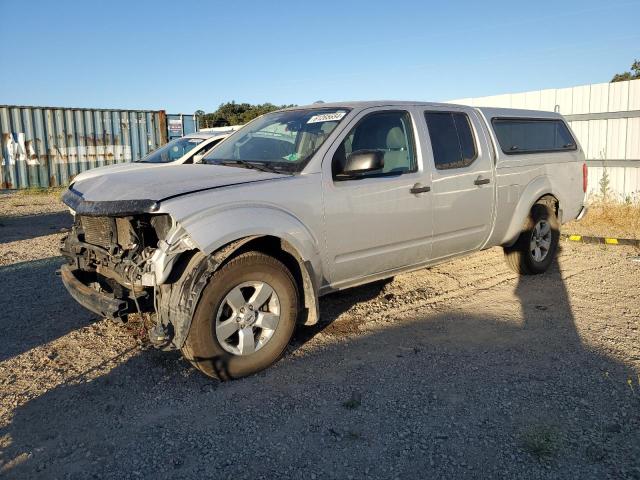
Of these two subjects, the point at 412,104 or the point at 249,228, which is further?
the point at 412,104

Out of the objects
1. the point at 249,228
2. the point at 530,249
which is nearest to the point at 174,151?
the point at 530,249

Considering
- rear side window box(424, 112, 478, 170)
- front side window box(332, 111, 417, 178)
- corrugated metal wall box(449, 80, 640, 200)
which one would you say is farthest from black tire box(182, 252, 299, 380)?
corrugated metal wall box(449, 80, 640, 200)

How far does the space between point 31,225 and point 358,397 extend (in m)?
9.53

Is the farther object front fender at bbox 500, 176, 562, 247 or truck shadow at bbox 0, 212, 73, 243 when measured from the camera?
truck shadow at bbox 0, 212, 73, 243


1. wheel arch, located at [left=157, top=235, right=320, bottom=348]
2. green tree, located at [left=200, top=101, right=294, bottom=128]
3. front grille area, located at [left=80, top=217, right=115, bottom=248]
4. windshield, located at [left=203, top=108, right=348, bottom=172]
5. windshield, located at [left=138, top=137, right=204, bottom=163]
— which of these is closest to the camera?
wheel arch, located at [left=157, top=235, right=320, bottom=348]

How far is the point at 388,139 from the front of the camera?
475cm

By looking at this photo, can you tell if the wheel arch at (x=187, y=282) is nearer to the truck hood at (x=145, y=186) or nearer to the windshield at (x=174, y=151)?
the truck hood at (x=145, y=186)

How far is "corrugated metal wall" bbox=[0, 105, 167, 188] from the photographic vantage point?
650 inches

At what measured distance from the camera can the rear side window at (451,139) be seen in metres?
5.00

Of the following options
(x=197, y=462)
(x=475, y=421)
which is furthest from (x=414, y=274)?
(x=197, y=462)

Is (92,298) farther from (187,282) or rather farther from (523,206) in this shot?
(523,206)

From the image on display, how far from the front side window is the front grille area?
1.86 metres

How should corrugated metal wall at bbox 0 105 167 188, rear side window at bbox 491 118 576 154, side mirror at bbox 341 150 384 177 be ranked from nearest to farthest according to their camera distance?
side mirror at bbox 341 150 384 177 → rear side window at bbox 491 118 576 154 → corrugated metal wall at bbox 0 105 167 188

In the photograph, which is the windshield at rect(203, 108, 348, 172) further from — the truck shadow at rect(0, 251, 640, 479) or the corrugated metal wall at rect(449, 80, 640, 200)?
the corrugated metal wall at rect(449, 80, 640, 200)
